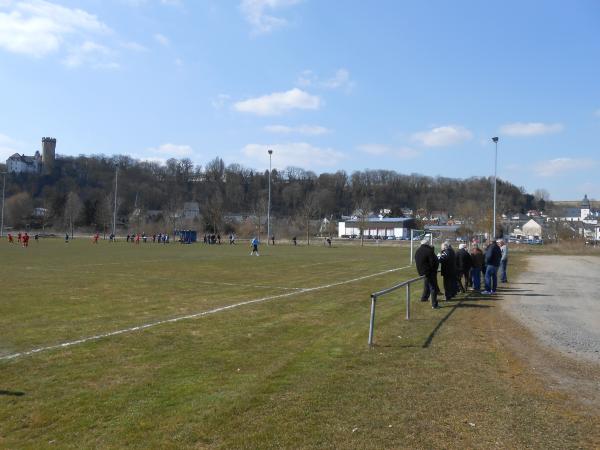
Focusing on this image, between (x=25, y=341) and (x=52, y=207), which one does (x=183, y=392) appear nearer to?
(x=25, y=341)

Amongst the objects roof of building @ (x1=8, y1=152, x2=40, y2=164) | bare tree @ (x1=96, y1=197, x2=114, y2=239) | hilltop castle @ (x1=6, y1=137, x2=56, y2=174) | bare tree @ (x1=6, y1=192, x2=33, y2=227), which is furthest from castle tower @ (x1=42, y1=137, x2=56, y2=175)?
bare tree @ (x1=96, y1=197, x2=114, y2=239)

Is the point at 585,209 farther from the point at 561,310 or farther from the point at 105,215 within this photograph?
the point at 561,310

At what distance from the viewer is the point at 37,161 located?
17825 centimetres

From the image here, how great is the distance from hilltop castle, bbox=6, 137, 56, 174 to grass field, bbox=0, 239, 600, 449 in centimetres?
17765

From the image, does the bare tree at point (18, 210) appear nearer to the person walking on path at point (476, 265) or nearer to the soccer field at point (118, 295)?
the soccer field at point (118, 295)

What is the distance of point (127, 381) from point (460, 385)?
4002 millimetres

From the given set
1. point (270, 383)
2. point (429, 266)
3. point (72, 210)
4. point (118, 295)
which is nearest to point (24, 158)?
point (72, 210)

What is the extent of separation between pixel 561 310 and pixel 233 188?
510 ft

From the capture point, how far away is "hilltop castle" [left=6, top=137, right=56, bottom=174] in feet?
566

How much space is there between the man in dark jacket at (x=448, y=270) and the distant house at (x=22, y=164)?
178325 millimetres

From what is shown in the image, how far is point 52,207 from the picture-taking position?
463 ft

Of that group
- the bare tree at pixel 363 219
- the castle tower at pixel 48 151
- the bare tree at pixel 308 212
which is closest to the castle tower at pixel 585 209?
the bare tree at pixel 308 212

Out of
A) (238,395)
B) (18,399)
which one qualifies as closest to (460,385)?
(238,395)

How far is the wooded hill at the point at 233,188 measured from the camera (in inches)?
5994
